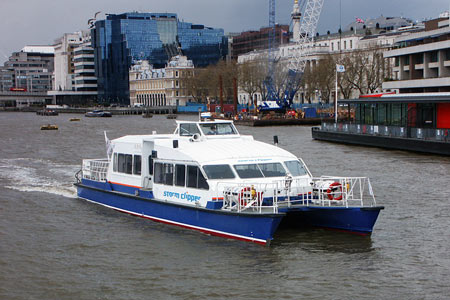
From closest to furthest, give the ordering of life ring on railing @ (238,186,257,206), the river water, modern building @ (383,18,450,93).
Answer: the river water, life ring on railing @ (238,186,257,206), modern building @ (383,18,450,93)

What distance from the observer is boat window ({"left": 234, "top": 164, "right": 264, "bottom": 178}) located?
2173 centimetres

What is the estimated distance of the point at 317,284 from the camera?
17547mm

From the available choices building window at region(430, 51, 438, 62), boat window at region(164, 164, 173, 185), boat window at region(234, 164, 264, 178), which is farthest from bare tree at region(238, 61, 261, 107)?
boat window at region(234, 164, 264, 178)

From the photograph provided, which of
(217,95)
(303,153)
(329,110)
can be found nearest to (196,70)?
(217,95)

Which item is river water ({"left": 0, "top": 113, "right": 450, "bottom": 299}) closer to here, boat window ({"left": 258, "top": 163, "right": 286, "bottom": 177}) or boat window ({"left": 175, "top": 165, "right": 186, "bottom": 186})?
boat window ({"left": 175, "top": 165, "right": 186, "bottom": 186})

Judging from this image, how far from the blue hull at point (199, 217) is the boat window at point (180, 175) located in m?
0.74

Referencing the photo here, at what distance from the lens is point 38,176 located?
36406mm

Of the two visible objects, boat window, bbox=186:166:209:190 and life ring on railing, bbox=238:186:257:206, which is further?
boat window, bbox=186:166:209:190

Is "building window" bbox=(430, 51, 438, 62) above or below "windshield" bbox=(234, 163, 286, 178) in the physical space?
above

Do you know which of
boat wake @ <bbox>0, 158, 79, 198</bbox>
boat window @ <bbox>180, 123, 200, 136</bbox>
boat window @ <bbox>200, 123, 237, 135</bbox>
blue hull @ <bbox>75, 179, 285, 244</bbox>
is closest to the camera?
blue hull @ <bbox>75, 179, 285, 244</bbox>

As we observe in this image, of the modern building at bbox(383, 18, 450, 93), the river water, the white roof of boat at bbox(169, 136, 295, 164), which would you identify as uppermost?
the modern building at bbox(383, 18, 450, 93)

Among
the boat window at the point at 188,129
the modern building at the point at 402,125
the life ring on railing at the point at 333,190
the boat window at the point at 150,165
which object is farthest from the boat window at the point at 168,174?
the modern building at the point at 402,125

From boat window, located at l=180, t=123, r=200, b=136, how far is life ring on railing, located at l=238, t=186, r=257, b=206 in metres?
4.78

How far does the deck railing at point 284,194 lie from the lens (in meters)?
20.2
